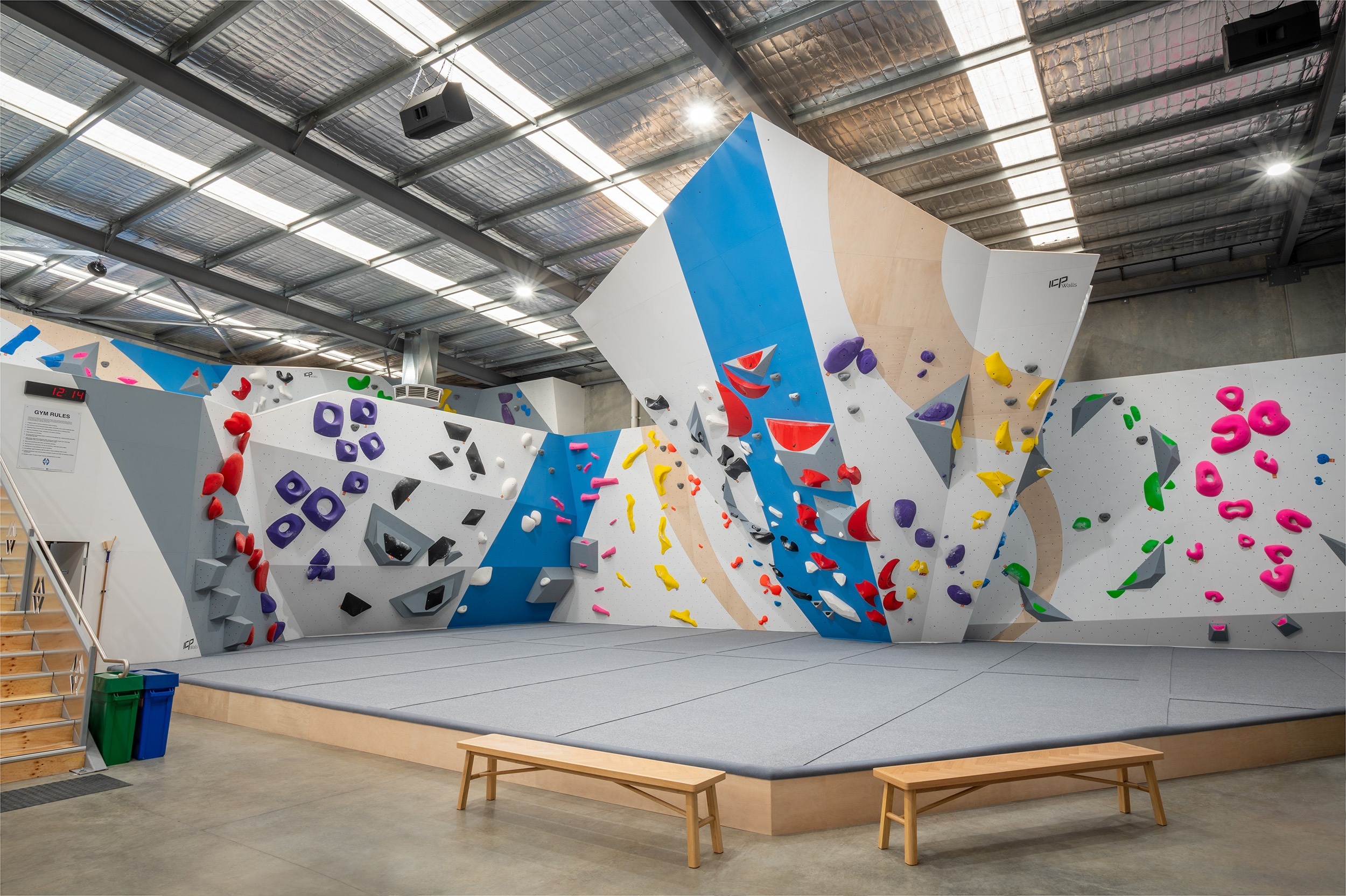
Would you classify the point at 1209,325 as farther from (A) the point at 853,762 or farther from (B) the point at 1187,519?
(A) the point at 853,762

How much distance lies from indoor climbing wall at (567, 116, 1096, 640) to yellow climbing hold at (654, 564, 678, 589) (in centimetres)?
336

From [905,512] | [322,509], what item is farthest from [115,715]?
[905,512]

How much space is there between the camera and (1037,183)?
8.09 metres

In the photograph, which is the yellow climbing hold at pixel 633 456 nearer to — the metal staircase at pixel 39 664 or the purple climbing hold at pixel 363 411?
the purple climbing hold at pixel 363 411

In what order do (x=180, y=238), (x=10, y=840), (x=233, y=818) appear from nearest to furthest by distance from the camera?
1. (x=10, y=840)
2. (x=233, y=818)
3. (x=180, y=238)

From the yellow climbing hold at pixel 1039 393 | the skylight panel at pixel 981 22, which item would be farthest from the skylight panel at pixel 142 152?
the yellow climbing hold at pixel 1039 393

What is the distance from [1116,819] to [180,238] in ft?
36.2

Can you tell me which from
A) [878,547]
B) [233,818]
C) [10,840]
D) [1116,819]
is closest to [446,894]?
[233,818]

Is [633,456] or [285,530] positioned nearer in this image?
[285,530]

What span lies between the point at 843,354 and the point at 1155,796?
4013 mm

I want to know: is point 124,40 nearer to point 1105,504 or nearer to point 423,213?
point 423,213

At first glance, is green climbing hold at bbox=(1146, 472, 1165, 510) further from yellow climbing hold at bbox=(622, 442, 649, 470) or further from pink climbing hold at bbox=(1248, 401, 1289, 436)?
yellow climbing hold at bbox=(622, 442, 649, 470)

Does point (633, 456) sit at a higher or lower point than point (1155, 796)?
higher

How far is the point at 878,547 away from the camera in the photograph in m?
6.85
